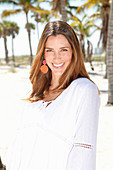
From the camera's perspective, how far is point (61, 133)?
149 cm

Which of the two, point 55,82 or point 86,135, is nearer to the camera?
point 86,135

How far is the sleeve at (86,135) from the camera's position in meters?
1.36

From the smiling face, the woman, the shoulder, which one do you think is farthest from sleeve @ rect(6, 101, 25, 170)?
the shoulder

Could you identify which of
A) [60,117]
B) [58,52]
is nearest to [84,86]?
[60,117]

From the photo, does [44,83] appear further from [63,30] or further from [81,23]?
[81,23]

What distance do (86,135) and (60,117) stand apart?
8.8 inches

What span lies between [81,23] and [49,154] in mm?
25259

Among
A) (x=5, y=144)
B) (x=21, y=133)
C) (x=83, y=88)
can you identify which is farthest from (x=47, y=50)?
(x=5, y=144)

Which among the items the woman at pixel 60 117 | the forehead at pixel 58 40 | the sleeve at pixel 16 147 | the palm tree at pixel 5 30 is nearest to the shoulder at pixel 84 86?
the woman at pixel 60 117

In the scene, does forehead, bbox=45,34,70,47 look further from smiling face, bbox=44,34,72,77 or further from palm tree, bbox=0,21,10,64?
palm tree, bbox=0,21,10,64

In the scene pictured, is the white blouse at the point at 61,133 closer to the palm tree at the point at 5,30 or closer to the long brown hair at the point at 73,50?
the long brown hair at the point at 73,50

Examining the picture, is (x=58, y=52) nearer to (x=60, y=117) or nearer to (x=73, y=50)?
(x=73, y=50)

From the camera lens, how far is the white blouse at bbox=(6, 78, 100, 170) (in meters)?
1.37

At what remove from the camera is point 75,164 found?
1.37 m
